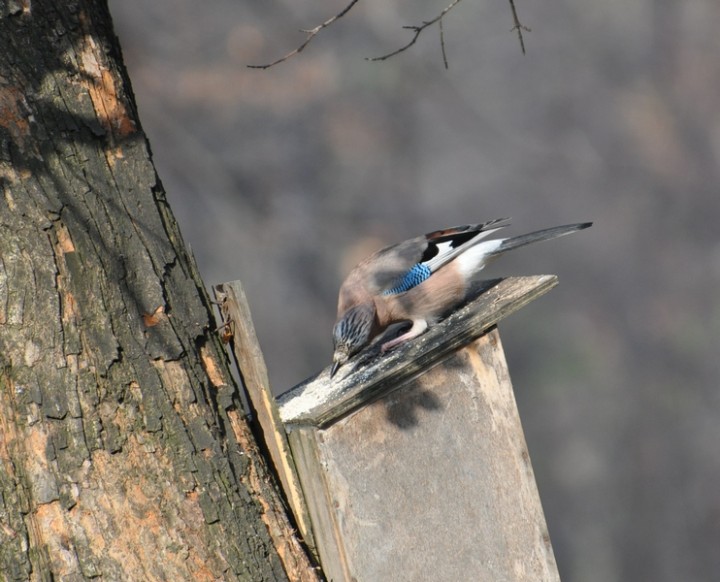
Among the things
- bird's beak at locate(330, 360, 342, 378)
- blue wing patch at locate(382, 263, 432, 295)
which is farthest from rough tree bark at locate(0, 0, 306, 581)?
blue wing patch at locate(382, 263, 432, 295)

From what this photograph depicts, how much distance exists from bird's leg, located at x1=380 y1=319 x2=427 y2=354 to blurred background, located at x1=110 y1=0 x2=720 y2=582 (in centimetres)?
703

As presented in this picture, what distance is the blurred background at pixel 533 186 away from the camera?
37.2 feet

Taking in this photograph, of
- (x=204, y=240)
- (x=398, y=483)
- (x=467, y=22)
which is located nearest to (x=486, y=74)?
(x=467, y=22)

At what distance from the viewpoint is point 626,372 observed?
12.1 m

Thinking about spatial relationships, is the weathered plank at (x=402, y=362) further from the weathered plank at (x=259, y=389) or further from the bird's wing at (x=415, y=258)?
the bird's wing at (x=415, y=258)

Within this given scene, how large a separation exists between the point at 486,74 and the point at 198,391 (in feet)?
32.0

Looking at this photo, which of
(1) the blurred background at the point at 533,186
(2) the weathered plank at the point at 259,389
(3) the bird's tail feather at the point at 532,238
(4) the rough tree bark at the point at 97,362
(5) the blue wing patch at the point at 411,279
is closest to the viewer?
(4) the rough tree bark at the point at 97,362

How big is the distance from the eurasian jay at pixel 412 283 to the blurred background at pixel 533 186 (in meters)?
6.71

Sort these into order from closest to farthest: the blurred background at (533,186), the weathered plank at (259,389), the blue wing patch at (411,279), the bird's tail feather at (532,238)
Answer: the weathered plank at (259,389) < the blue wing patch at (411,279) < the bird's tail feather at (532,238) < the blurred background at (533,186)

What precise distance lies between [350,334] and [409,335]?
23 cm

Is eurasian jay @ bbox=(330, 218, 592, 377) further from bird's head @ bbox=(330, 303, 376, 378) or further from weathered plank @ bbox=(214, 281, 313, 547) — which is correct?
weathered plank @ bbox=(214, 281, 313, 547)

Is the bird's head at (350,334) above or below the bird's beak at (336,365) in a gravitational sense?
above

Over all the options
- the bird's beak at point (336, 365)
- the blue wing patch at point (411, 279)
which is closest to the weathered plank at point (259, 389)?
the bird's beak at point (336, 365)

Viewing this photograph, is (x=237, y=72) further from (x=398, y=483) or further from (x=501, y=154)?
(x=398, y=483)
